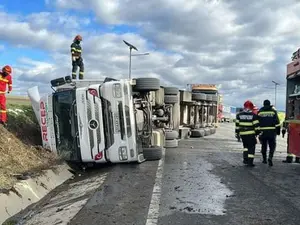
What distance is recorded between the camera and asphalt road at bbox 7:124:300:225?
4.60 m

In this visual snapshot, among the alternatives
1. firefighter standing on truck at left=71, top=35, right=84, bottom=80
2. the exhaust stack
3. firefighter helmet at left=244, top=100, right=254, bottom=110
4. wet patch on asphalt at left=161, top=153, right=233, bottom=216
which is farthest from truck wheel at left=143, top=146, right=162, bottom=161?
firefighter standing on truck at left=71, top=35, right=84, bottom=80

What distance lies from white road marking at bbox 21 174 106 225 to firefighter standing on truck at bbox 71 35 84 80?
5.72m

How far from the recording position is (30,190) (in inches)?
243

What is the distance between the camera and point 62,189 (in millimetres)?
6898

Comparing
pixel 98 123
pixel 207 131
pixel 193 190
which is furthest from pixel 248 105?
pixel 207 131

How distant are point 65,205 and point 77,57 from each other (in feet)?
Result: 24.4

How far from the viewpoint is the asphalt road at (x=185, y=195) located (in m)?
4.60

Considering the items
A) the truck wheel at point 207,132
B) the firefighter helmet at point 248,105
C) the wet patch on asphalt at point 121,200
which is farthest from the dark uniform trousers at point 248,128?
the truck wheel at point 207,132

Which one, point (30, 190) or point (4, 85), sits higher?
point (4, 85)

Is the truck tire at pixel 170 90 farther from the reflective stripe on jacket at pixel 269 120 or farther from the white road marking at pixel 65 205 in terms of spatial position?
the white road marking at pixel 65 205

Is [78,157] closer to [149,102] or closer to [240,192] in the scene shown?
[149,102]

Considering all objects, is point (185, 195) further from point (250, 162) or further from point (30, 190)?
point (250, 162)

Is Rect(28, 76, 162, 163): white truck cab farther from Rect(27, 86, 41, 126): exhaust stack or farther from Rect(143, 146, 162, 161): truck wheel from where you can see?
Rect(27, 86, 41, 126): exhaust stack

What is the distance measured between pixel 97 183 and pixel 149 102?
299cm
